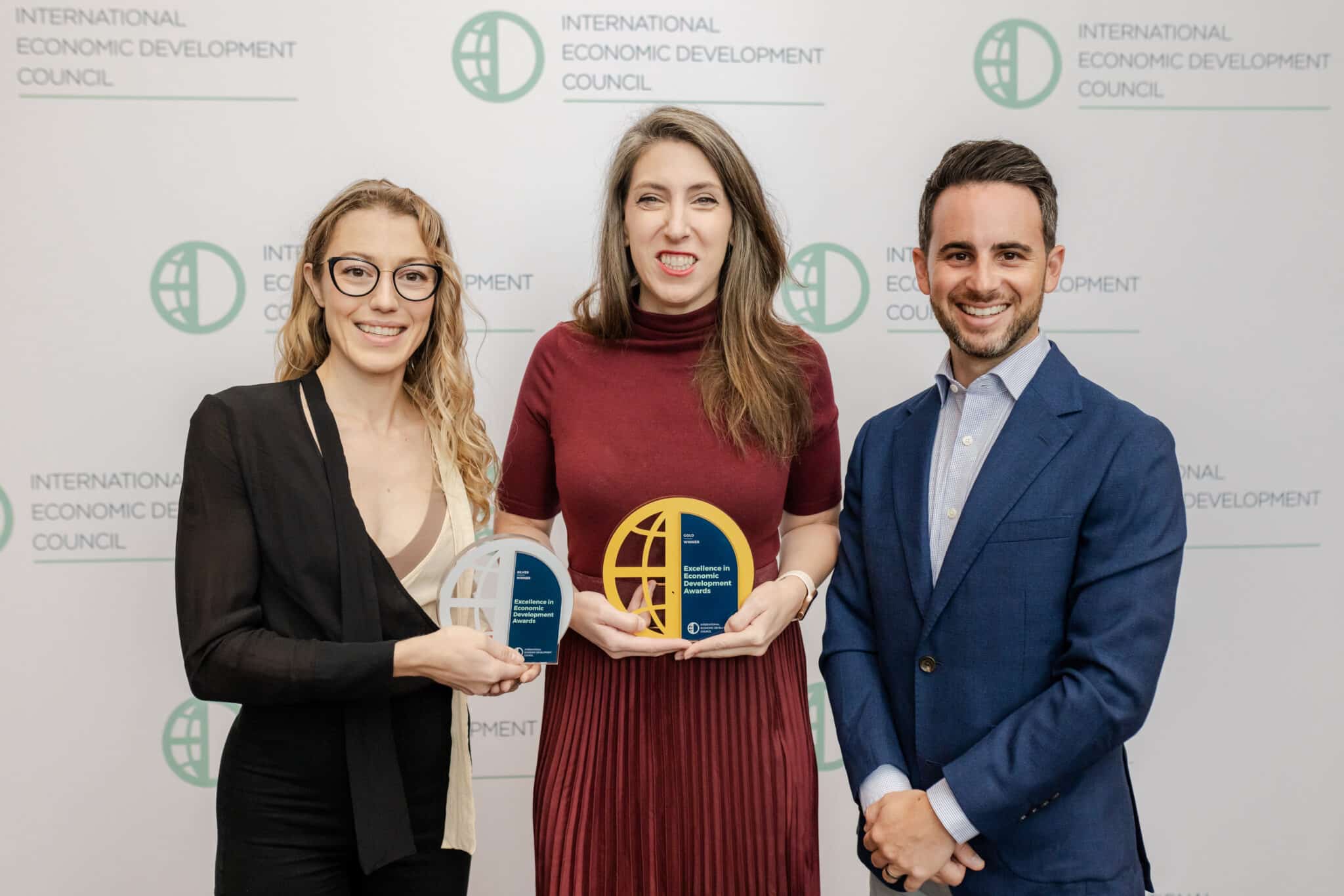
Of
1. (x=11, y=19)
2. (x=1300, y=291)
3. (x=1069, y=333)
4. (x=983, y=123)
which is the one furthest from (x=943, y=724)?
(x=11, y=19)

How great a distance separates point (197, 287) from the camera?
2.78 m

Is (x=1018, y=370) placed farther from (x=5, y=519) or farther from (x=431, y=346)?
(x=5, y=519)

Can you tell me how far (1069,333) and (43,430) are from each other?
2.84 metres

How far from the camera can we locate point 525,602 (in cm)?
168

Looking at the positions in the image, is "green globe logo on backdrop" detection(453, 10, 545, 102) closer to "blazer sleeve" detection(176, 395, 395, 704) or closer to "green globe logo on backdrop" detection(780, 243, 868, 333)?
"green globe logo on backdrop" detection(780, 243, 868, 333)

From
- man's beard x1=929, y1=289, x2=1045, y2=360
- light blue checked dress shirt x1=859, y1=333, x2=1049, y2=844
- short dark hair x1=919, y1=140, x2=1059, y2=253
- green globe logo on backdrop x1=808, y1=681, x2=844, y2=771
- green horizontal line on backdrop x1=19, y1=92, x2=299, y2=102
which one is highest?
green horizontal line on backdrop x1=19, y1=92, x2=299, y2=102

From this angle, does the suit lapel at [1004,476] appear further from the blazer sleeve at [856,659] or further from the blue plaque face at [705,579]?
the blue plaque face at [705,579]

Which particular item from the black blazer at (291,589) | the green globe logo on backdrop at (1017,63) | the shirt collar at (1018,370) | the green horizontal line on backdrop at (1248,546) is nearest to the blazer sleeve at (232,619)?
the black blazer at (291,589)

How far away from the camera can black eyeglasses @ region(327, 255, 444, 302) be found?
171 cm

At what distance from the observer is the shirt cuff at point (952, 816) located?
155 cm

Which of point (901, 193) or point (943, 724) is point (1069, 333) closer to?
point (901, 193)

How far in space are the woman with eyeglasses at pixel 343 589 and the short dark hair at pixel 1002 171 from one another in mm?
855

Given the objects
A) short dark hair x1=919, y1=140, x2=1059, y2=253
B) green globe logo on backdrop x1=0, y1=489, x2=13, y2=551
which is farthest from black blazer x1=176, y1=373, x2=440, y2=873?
green globe logo on backdrop x1=0, y1=489, x2=13, y2=551

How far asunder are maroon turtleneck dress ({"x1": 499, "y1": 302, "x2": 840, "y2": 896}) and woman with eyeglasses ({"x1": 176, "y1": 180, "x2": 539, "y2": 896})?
0.65ft
